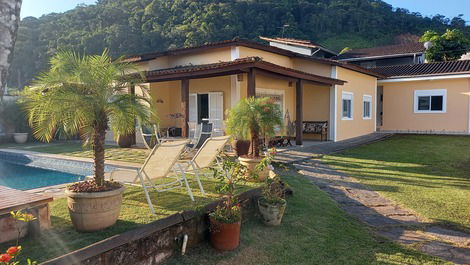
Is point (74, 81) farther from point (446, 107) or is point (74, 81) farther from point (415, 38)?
point (415, 38)

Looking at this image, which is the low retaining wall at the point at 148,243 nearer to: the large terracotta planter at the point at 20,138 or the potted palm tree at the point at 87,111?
the potted palm tree at the point at 87,111

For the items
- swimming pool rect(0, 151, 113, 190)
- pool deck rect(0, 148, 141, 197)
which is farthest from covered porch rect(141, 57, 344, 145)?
swimming pool rect(0, 151, 113, 190)

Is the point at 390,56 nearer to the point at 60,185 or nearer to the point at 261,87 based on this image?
the point at 261,87

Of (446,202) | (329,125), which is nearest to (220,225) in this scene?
(446,202)

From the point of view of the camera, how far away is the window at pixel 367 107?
1906 cm

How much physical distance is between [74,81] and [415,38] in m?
45.2

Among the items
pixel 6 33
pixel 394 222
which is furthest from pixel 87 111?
pixel 394 222

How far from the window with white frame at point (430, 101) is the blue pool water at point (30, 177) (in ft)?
61.3

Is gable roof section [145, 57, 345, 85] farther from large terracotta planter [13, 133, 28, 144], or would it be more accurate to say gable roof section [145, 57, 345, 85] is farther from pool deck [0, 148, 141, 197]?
large terracotta planter [13, 133, 28, 144]

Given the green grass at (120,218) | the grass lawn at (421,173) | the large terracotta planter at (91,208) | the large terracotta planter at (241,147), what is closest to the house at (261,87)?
the grass lawn at (421,173)

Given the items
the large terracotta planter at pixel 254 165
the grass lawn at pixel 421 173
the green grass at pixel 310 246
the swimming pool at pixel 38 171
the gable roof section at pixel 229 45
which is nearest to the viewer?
the green grass at pixel 310 246

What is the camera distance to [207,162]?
6.16m

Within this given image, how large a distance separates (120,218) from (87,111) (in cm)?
140

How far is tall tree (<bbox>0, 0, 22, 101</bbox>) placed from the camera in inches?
89.2
